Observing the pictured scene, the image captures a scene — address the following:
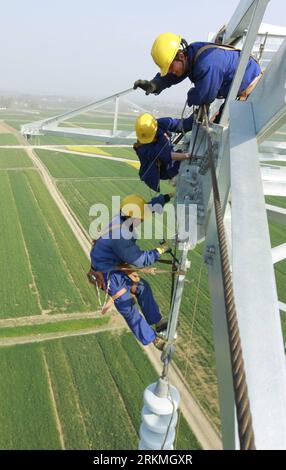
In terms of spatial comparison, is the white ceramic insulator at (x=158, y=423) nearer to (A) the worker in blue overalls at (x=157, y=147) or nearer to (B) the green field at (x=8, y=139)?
(A) the worker in blue overalls at (x=157, y=147)

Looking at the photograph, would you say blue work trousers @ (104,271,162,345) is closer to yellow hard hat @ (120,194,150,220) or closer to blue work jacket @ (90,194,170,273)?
blue work jacket @ (90,194,170,273)

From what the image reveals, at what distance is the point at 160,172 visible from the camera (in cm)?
582

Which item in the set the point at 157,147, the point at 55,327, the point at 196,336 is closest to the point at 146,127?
the point at 157,147

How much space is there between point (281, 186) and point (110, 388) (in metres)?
9.07

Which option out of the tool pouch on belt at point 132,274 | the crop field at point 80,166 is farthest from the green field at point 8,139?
the tool pouch on belt at point 132,274

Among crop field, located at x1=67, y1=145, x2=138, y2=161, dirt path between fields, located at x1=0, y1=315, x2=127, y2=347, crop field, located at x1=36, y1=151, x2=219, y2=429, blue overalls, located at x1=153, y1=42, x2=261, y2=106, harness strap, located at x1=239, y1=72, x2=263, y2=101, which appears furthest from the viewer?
crop field, located at x1=67, y1=145, x2=138, y2=161

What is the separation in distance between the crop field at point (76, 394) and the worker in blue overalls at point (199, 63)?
831 centimetres

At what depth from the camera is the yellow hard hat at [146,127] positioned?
555 cm

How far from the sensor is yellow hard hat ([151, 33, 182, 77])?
175 inches

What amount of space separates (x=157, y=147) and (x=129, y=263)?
1.73 metres

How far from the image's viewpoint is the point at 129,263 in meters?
5.44

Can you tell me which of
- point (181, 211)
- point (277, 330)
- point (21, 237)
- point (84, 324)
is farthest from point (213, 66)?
point (21, 237)

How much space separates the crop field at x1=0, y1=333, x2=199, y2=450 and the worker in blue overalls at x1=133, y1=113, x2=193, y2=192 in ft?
22.6

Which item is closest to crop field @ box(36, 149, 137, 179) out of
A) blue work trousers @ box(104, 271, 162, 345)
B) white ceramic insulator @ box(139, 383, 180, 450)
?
blue work trousers @ box(104, 271, 162, 345)
